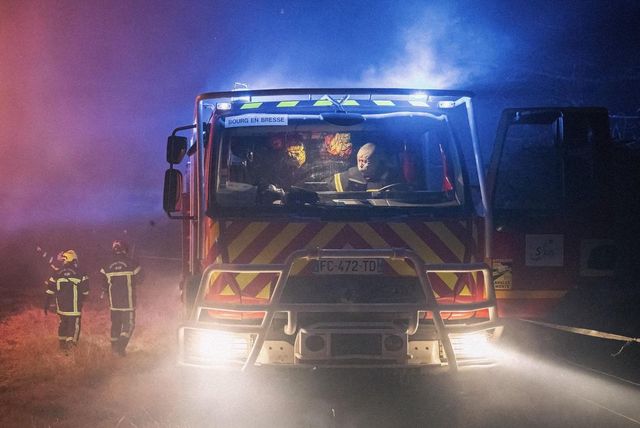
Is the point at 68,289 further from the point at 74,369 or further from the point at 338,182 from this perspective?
the point at 338,182

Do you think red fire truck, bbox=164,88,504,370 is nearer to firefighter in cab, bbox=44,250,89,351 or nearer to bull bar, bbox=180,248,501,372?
bull bar, bbox=180,248,501,372

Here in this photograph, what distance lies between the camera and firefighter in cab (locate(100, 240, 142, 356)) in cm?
903

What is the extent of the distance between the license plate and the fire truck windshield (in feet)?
1.86

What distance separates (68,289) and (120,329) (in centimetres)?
97

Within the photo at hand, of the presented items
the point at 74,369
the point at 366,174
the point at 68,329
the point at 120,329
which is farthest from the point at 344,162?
the point at 68,329

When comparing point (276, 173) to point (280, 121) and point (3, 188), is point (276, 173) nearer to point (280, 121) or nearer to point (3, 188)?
point (280, 121)

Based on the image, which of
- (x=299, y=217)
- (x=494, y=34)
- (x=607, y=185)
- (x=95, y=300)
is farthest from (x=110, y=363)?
(x=494, y=34)

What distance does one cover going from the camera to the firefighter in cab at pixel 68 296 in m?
9.11

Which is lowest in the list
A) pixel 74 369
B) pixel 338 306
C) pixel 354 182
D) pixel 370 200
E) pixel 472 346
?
pixel 74 369

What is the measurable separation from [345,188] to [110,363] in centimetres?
471

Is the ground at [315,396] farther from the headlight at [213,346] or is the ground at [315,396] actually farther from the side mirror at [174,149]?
the side mirror at [174,149]

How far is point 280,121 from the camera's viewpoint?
194 inches

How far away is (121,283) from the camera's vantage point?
9125 millimetres

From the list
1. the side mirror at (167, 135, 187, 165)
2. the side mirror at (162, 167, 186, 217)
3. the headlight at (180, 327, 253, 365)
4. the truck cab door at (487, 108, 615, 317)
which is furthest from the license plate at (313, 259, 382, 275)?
the truck cab door at (487, 108, 615, 317)
